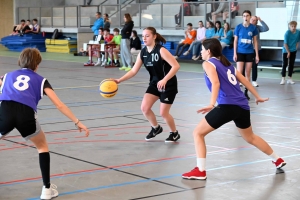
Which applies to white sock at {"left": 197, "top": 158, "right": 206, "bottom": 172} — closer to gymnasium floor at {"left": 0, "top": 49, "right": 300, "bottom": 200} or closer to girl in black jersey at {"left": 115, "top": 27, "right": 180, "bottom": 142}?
gymnasium floor at {"left": 0, "top": 49, "right": 300, "bottom": 200}

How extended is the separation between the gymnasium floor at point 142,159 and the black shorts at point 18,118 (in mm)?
733

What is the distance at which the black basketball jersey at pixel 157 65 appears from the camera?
8.61 m

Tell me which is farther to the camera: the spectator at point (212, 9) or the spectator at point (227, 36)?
the spectator at point (212, 9)

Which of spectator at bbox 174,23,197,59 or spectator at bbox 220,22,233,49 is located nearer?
spectator at bbox 220,22,233,49

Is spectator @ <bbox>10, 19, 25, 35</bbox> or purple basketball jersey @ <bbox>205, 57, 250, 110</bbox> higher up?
purple basketball jersey @ <bbox>205, 57, 250, 110</bbox>

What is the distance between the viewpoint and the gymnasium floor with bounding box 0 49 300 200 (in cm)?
616

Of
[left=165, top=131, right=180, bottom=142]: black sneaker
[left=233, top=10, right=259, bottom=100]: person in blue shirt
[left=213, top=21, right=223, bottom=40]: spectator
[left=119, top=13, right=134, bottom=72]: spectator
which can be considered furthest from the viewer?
[left=213, top=21, right=223, bottom=40]: spectator

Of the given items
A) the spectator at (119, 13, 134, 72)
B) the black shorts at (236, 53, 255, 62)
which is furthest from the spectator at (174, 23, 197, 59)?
the black shorts at (236, 53, 255, 62)

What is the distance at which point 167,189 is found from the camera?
20.4ft

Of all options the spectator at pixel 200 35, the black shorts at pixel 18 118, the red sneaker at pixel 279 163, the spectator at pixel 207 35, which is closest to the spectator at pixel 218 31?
the spectator at pixel 207 35

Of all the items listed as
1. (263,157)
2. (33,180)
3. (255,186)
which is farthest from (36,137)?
(263,157)

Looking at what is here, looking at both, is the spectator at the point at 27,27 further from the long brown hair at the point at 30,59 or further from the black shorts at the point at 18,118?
the black shorts at the point at 18,118

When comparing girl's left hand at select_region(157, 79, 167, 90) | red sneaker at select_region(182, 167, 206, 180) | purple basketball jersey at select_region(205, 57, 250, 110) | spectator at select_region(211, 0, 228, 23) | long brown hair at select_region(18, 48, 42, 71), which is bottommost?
red sneaker at select_region(182, 167, 206, 180)

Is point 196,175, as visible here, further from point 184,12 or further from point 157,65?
point 184,12
